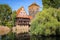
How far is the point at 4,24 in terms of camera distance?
72625 mm

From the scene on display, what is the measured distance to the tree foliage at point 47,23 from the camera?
42156mm

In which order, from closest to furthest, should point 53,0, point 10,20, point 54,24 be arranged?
point 54,24 < point 53,0 < point 10,20

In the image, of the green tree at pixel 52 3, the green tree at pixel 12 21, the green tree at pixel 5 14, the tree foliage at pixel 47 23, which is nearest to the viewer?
the tree foliage at pixel 47 23

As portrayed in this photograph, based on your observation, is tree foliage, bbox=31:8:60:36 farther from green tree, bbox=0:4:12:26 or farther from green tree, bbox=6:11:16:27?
green tree, bbox=0:4:12:26

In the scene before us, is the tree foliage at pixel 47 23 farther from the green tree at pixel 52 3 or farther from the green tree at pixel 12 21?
the green tree at pixel 12 21

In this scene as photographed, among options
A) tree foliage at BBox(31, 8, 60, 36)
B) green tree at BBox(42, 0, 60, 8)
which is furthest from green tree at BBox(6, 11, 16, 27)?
tree foliage at BBox(31, 8, 60, 36)

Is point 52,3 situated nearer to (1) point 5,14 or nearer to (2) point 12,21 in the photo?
(2) point 12,21

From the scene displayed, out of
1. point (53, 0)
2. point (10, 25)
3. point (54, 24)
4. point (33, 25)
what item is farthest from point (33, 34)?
point (10, 25)

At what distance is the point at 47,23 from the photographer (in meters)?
42.6

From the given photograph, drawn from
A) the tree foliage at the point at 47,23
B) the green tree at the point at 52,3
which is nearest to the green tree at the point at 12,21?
the green tree at the point at 52,3

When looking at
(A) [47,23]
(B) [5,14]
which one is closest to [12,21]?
(B) [5,14]

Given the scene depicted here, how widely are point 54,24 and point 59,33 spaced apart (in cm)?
221

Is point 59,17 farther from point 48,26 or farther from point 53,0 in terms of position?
point 53,0

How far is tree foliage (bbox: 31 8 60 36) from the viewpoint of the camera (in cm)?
4216
